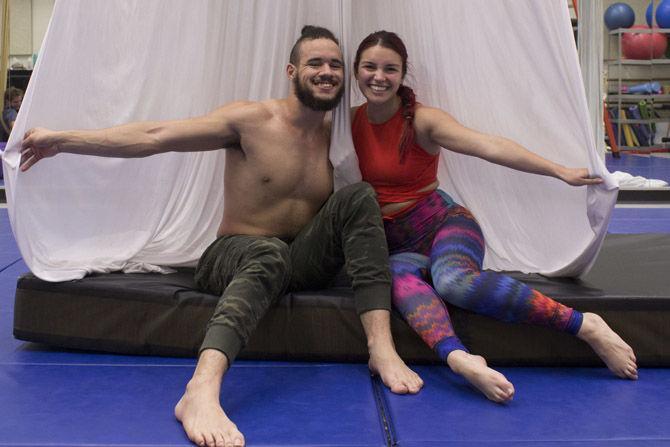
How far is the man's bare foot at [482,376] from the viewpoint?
6.51 feet

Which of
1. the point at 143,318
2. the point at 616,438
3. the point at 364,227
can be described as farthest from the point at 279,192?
the point at 616,438

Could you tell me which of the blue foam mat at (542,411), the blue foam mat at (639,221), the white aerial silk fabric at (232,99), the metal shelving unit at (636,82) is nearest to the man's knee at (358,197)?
the white aerial silk fabric at (232,99)

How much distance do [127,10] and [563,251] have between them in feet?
5.24

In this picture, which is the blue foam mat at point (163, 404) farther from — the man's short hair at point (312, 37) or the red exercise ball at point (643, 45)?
the red exercise ball at point (643, 45)

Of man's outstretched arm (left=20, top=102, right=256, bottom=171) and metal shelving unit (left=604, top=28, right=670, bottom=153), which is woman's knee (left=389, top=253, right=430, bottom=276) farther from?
metal shelving unit (left=604, top=28, right=670, bottom=153)

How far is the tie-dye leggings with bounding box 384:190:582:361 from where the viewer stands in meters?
2.22

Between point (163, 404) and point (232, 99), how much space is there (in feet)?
3.99

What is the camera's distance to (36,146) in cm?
225

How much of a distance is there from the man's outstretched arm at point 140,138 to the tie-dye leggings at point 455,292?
63cm

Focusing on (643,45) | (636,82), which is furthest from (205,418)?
(636,82)

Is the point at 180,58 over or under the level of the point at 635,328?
over

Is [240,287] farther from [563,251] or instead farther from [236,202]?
[563,251]

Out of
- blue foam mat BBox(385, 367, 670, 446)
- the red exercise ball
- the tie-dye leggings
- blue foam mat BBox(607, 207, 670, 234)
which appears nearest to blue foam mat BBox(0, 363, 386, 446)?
blue foam mat BBox(385, 367, 670, 446)

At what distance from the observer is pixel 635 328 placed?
2322 mm
